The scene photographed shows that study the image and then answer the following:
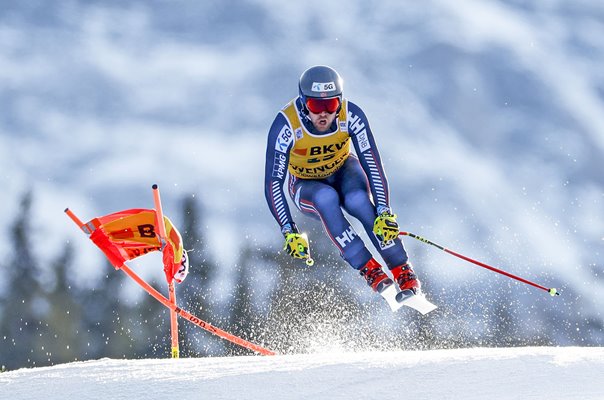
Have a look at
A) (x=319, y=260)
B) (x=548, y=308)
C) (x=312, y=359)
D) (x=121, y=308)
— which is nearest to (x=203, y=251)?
(x=319, y=260)

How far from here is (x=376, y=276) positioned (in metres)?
7.82

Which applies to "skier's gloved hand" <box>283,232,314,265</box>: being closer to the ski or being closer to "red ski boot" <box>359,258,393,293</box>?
"red ski boot" <box>359,258,393,293</box>

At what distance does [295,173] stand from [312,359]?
2.93m

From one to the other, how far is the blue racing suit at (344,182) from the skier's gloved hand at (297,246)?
0.17 meters

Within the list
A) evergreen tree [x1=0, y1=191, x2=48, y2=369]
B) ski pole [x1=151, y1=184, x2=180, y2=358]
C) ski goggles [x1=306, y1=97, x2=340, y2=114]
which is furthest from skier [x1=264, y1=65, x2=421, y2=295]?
evergreen tree [x1=0, y1=191, x2=48, y2=369]

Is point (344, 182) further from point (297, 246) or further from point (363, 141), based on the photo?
point (297, 246)

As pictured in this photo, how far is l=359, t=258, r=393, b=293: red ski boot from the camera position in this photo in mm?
7781

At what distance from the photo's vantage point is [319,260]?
25.4 meters

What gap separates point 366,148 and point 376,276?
1.09m

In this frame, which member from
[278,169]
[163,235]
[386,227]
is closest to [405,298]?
[386,227]

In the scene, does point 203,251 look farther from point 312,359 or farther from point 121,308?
point 312,359

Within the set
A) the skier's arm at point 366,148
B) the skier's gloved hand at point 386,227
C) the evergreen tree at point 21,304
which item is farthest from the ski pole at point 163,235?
the evergreen tree at point 21,304

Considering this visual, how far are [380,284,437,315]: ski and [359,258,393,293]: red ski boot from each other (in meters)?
0.04

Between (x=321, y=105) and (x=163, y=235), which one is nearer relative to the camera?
(x=321, y=105)
